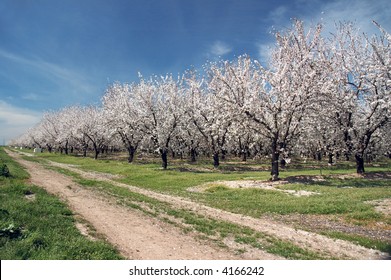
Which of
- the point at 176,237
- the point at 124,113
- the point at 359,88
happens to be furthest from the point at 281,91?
the point at 124,113

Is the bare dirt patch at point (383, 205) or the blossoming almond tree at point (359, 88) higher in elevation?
the blossoming almond tree at point (359, 88)

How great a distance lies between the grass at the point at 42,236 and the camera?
9.09 metres

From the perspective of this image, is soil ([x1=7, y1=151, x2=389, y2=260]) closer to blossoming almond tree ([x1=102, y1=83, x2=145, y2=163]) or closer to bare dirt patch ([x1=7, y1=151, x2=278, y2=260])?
bare dirt patch ([x1=7, y1=151, x2=278, y2=260])

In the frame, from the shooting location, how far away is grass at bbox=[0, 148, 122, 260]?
358 inches

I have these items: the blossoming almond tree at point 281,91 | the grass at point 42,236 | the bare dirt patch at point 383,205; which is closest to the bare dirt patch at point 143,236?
the grass at point 42,236

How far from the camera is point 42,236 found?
10.3 metres

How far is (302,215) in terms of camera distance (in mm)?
17266

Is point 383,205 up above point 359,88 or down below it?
below

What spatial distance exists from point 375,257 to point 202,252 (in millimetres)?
6334

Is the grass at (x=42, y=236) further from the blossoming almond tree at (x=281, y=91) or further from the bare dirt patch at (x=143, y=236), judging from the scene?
the blossoming almond tree at (x=281, y=91)

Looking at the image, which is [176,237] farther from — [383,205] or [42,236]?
[383,205]

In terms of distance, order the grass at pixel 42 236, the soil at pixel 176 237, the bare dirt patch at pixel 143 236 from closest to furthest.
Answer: the grass at pixel 42 236 → the bare dirt patch at pixel 143 236 → the soil at pixel 176 237

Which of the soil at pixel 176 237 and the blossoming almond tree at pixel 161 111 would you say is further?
the blossoming almond tree at pixel 161 111

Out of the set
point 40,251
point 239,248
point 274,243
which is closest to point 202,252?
point 239,248
